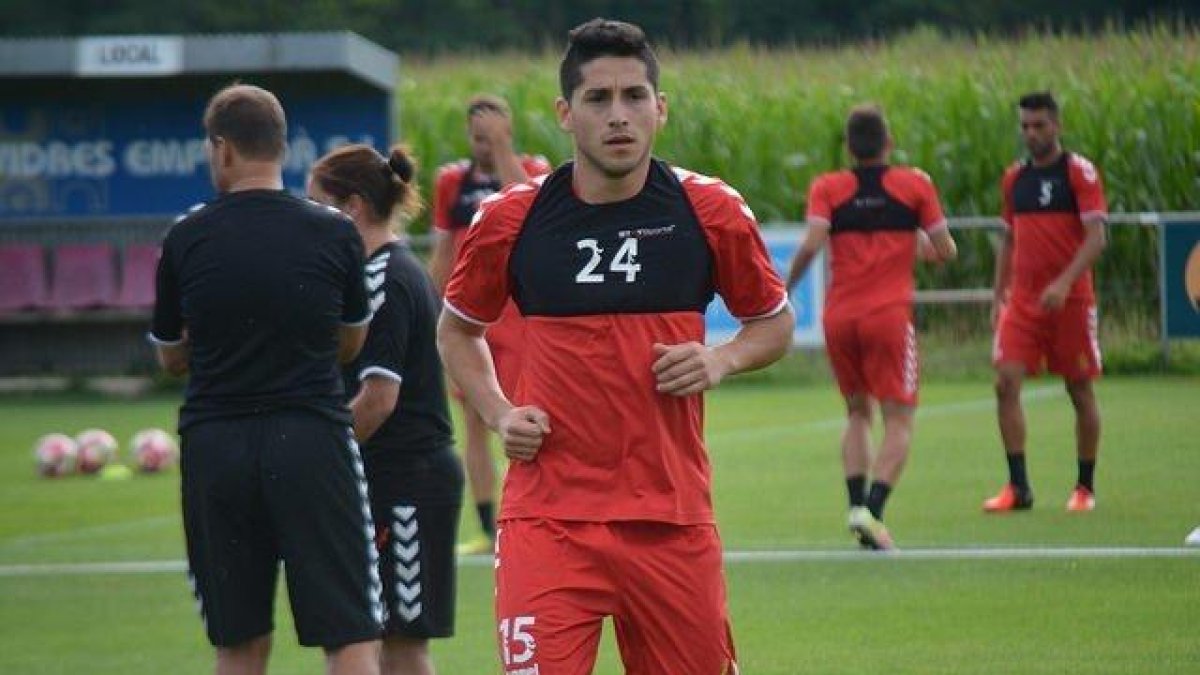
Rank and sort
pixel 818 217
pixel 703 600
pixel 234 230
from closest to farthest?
pixel 703 600
pixel 234 230
pixel 818 217

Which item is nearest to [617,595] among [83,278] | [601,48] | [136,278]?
[601,48]

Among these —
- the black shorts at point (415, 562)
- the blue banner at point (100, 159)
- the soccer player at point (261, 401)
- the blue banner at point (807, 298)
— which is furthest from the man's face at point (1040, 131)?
the blue banner at point (100, 159)

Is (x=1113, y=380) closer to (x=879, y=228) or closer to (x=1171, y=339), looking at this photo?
(x=1171, y=339)

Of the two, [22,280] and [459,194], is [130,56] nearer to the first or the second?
Answer: [22,280]

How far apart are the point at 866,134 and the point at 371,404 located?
6.28m

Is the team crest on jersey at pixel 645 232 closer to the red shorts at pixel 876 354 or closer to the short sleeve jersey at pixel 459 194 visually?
the red shorts at pixel 876 354

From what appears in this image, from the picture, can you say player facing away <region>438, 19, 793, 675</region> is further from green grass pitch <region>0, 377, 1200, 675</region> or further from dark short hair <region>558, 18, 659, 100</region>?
green grass pitch <region>0, 377, 1200, 675</region>

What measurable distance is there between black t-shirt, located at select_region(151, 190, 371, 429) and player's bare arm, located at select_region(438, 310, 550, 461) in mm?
465

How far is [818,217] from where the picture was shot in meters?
14.3

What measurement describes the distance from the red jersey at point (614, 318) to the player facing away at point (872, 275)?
23.4 ft

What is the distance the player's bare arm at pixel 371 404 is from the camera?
8297 mm

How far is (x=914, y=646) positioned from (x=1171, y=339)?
15.7 meters

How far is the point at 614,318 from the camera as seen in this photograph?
6.87 metres

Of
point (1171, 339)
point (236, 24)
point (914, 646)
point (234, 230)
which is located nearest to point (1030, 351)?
point (914, 646)
